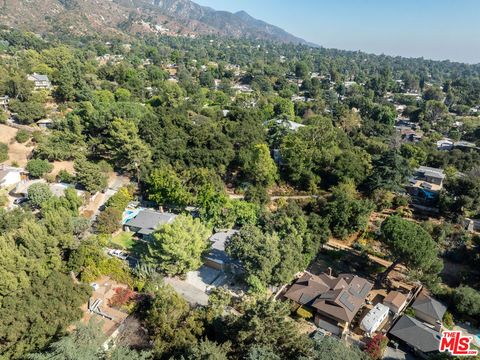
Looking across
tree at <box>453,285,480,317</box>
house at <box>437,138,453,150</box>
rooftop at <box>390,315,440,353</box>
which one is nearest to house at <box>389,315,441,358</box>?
rooftop at <box>390,315,440,353</box>

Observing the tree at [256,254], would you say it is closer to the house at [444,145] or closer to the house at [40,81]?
the house at [444,145]

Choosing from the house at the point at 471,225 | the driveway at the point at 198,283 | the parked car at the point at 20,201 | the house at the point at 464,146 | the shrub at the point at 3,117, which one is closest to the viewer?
the driveway at the point at 198,283

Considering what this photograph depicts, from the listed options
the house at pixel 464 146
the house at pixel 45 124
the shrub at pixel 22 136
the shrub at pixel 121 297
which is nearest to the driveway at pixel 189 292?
the shrub at pixel 121 297

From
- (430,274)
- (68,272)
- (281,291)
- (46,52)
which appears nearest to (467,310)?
(430,274)

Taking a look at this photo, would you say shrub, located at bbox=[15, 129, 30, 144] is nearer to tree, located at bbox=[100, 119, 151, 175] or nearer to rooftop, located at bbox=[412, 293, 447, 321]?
tree, located at bbox=[100, 119, 151, 175]

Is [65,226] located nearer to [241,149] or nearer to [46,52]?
[241,149]

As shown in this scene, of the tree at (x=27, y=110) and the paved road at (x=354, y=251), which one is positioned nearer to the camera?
the paved road at (x=354, y=251)
